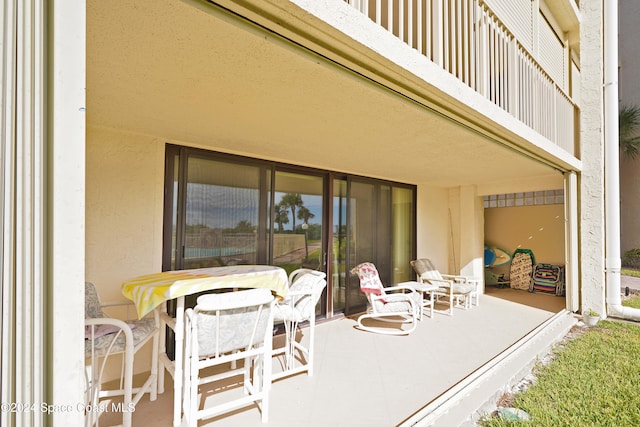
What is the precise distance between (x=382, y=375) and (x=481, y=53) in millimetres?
3392

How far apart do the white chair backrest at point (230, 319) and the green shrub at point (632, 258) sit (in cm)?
1346

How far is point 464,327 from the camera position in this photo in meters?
4.51

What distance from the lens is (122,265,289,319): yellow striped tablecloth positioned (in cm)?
214

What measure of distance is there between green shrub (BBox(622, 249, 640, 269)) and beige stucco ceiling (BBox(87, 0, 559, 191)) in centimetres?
1027

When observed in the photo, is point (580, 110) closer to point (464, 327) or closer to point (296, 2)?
point (464, 327)

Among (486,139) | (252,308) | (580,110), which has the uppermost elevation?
(580,110)

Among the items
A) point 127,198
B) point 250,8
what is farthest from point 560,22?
point 127,198

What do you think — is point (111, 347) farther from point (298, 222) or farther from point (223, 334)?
point (298, 222)

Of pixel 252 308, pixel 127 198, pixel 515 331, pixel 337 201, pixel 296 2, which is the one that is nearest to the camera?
pixel 296 2

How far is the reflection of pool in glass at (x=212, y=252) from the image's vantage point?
344 cm

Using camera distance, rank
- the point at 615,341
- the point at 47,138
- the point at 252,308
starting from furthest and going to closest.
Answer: the point at 615,341 → the point at 252,308 → the point at 47,138

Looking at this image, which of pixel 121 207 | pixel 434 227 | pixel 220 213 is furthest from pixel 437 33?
pixel 434 227

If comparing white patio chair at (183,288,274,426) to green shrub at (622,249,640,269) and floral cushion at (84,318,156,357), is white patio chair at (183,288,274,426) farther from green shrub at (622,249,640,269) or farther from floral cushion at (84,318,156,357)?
green shrub at (622,249,640,269)

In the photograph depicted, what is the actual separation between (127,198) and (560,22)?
774 cm
